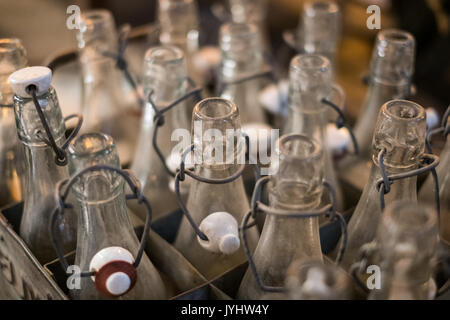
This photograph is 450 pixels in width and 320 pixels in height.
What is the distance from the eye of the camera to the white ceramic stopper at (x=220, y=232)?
1.67ft

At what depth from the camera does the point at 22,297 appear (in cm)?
60

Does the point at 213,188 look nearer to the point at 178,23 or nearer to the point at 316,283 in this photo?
the point at 316,283

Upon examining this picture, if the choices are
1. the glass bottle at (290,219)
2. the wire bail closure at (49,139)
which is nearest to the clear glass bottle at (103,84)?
the wire bail closure at (49,139)

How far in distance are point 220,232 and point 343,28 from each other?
123cm

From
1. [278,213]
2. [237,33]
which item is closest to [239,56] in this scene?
[237,33]

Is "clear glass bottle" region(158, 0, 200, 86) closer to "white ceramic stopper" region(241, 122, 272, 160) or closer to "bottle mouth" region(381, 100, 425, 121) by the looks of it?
"white ceramic stopper" region(241, 122, 272, 160)

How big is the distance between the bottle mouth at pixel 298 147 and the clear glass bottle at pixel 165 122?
0.23 metres

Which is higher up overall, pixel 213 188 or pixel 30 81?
pixel 30 81

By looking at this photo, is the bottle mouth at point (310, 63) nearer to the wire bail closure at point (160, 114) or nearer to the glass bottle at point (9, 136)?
the wire bail closure at point (160, 114)

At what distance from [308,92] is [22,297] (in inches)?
15.5

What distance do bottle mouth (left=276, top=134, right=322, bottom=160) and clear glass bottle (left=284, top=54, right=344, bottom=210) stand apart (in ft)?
0.47

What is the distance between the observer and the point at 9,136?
67 cm

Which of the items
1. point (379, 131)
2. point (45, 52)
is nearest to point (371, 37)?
point (45, 52)

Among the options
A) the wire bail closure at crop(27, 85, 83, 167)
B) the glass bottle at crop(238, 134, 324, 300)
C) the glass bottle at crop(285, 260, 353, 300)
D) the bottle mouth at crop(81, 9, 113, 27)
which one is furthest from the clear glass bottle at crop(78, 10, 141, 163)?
the glass bottle at crop(285, 260, 353, 300)
